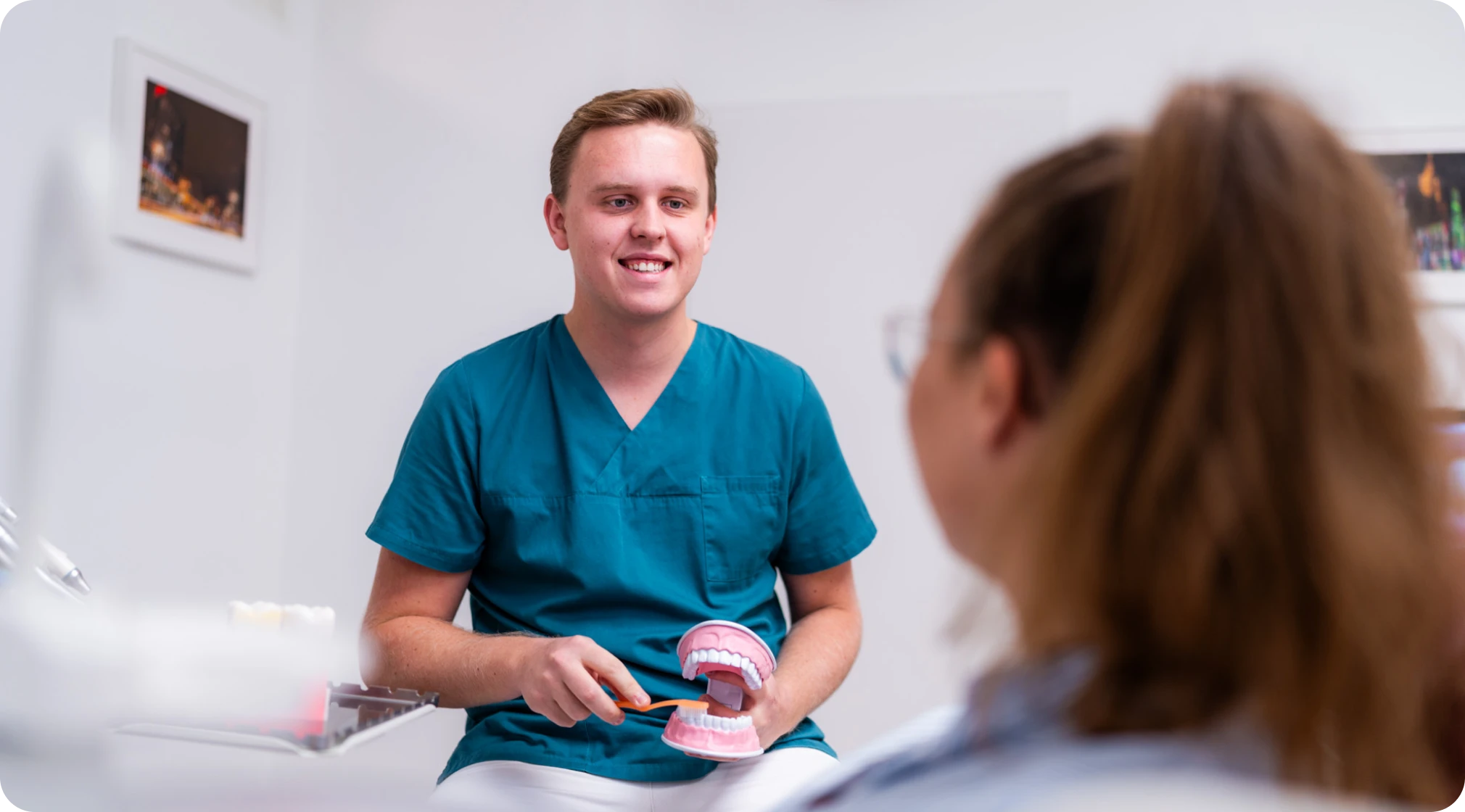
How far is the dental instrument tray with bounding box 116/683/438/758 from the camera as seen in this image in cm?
83

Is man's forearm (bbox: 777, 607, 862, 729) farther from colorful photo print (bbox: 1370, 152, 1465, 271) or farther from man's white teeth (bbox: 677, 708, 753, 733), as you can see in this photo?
colorful photo print (bbox: 1370, 152, 1465, 271)

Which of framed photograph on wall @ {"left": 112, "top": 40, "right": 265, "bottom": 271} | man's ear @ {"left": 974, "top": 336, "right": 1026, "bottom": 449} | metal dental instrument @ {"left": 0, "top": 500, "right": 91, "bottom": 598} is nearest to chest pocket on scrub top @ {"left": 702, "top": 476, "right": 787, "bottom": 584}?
metal dental instrument @ {"left": 0, "top": 500, "right": 91, "bottom": 598}

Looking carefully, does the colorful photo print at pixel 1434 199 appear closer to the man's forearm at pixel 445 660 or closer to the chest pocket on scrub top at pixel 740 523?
the chest pocket on scrub top at pixel 740 523

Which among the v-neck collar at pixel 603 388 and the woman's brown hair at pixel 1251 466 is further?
the v-neck collar at pixel 603 388

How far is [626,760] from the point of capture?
136 centimetres

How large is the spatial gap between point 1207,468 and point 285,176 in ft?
8.80

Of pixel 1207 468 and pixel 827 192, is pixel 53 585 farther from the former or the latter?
pixel 827 192

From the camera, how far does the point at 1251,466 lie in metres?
0.53

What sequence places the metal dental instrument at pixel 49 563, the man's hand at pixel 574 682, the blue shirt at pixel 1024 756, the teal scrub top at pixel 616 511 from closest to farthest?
the blue shirt at pixel 1024 756 → the metal dental instrument at pixel 49 563 → the man's hand at pixel 574 682 → the teal scrub top at pixel 616 511

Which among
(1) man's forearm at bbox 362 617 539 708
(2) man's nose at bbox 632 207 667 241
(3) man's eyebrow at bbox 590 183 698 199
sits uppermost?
(3) man's eyebrow at bbox 590 183 698 199

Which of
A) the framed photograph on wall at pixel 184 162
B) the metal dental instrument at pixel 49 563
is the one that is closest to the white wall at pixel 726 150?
the framed photograph on wall at pixel 184 162

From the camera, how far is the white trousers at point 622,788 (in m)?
1.30

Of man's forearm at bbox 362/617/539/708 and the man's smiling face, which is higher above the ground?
the man's smiling face

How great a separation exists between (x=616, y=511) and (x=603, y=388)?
190 millimetres
